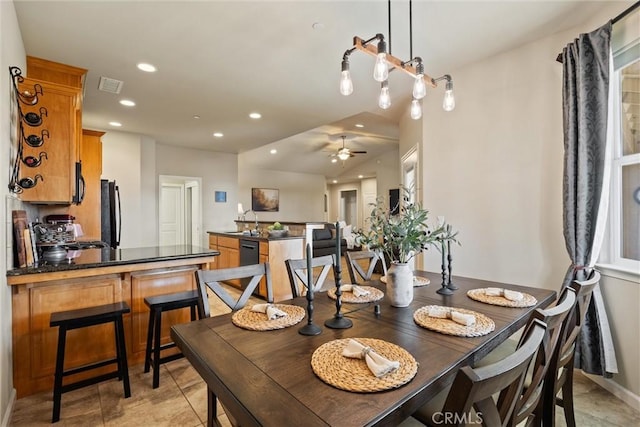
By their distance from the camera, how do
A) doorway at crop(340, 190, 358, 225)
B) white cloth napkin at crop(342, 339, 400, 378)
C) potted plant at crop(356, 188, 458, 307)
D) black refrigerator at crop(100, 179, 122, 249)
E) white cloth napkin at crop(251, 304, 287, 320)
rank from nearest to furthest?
white cloth napkin at crop(342, 339, 400, 378)
white cloth napkin at crop(251, 304, 287, 320)
potted plant at crop(356, 188, 458, 307)
black refrigerator at crop(100, 179, 122, 249)
doorway at crop(340, 190, 358, 225)

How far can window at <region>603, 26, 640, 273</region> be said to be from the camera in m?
2.06

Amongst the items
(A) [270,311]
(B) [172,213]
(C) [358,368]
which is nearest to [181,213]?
(B) [172,213]

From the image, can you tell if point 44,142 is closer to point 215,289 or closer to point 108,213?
point 215,289

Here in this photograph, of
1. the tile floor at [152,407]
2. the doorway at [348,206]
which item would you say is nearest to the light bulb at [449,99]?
the tile floor at [152,407]

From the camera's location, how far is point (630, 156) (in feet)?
6.82

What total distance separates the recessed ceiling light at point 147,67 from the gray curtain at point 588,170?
352cm

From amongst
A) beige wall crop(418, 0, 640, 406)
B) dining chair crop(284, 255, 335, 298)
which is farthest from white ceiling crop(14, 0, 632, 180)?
dining chair crop(284, 255, 335, 298)

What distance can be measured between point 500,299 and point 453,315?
51 centimetres

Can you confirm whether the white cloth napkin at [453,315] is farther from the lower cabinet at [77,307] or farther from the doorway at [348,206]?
the doorway at [348,206]

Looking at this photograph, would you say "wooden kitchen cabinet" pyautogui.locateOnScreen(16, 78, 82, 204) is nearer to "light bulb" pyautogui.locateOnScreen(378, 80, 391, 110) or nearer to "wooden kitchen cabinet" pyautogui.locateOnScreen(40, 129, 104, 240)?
"wooden kitchen cabinet" pyautogui.locateOnScreen(40, 129, 104, 240)

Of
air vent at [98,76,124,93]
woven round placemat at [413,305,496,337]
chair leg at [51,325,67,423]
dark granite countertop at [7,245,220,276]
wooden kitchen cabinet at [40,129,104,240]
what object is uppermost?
air vent at [98,76,124,93]

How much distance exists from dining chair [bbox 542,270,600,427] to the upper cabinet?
10.9 ft

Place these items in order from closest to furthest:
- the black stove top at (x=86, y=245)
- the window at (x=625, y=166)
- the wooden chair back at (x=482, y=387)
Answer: the wooden chair back at (x=482, y=387)
the window at (x=625, y=166)
the black stove top at (x=86, y=245)

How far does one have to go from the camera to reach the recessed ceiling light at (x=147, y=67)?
2943 millimetres
